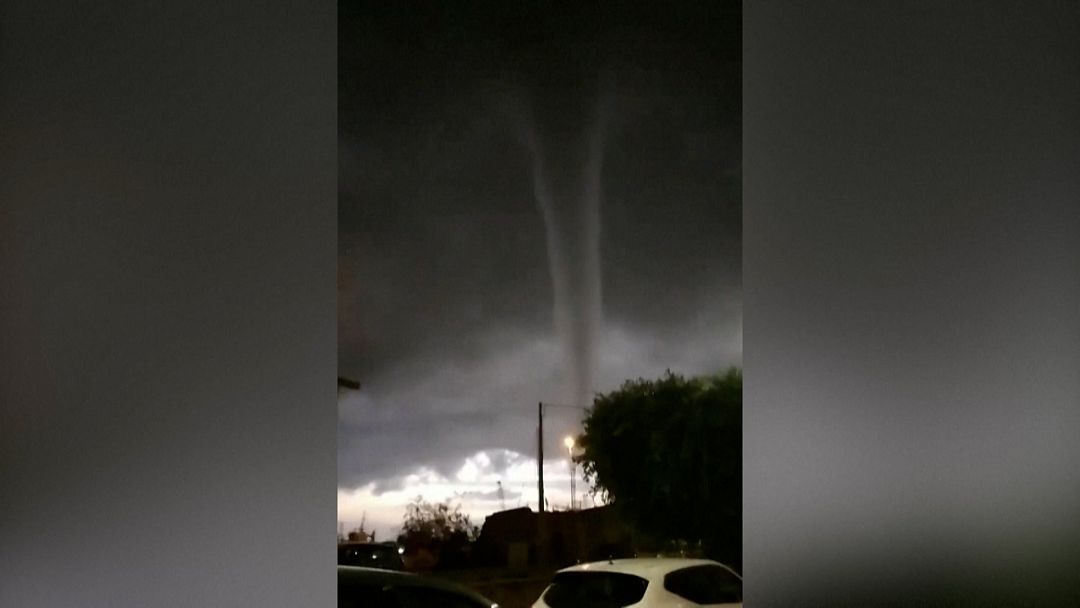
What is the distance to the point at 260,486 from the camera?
5.52 ft

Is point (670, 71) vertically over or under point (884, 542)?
over

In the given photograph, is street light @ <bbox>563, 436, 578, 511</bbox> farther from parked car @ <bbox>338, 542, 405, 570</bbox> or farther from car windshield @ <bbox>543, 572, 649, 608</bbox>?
parked car @ <bbox>338, 542, 405, 570</bbox>

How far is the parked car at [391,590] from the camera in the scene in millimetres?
1670

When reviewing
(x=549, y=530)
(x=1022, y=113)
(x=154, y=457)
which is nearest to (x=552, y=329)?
(x=549, y=530)

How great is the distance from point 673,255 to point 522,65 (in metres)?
0.46

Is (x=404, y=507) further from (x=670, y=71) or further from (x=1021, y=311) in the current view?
(x=1021, y=311)

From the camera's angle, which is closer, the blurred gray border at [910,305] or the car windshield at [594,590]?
the car windshield at [594,590]

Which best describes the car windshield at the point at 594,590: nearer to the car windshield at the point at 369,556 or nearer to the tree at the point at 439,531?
the tree at the point at 439,531

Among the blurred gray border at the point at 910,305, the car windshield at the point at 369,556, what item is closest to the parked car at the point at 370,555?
the car windshield at the point at 369,556

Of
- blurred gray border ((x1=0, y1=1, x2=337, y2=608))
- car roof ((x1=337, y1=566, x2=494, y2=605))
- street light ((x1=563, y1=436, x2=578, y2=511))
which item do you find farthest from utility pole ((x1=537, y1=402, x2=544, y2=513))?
blurred gray border ((x1=0, y1=1, x2=337, y2=608))

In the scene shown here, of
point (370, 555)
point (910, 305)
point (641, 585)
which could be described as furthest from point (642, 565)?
point (910, 305)

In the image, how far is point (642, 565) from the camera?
1717mm

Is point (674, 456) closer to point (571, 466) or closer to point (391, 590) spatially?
point (571, 466)

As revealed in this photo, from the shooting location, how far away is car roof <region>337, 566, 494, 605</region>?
167 centimetres
